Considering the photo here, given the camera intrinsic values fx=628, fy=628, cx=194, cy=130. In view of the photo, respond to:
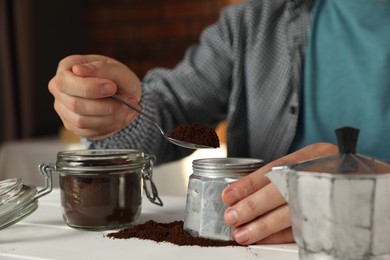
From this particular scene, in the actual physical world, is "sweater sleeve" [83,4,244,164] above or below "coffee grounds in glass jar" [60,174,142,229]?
above

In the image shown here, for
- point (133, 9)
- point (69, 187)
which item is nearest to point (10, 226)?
point (69, 187)

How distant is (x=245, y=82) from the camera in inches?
57.4

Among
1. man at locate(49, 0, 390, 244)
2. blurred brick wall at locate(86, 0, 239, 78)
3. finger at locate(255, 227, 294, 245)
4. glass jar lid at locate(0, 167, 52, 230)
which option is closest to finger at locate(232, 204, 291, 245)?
finger at locate(255, 227, 294, 245)

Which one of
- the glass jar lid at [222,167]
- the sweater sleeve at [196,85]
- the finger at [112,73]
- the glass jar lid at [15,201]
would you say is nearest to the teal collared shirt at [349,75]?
the sweater sleeve at [196,85]

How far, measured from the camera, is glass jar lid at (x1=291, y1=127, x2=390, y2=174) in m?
0.60

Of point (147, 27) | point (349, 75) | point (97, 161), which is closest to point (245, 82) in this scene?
point (349, 75)

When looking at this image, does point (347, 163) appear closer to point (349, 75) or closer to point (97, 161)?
point (97, 161)

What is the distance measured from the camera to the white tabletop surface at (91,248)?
0.74m

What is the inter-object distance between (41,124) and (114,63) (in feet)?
7.38

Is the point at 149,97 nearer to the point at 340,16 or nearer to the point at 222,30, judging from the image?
the point at 222,30

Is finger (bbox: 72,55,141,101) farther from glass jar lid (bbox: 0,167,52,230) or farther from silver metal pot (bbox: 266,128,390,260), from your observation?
silver metal pot (bbox: 266,128,390,260)

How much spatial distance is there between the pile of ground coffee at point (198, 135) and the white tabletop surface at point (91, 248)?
17cm

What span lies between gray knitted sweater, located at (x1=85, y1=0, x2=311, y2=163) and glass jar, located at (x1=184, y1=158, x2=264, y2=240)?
54 centimetres

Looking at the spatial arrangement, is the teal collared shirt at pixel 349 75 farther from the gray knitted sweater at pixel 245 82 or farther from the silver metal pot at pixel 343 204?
the silver metal pot at pixel 343 204
